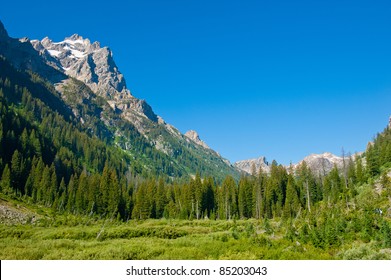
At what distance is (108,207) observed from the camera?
92.7 metres

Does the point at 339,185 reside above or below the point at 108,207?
above

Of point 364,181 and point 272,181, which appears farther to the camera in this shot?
point 272,181

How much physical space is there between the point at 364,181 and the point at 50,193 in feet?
303

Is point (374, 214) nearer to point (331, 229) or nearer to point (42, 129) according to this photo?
point (331, 229)

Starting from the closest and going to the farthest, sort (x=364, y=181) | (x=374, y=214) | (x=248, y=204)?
(x=374, y=214)
(x=364, y=181)
(x=248, y=204)

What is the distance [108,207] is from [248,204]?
42.2m
